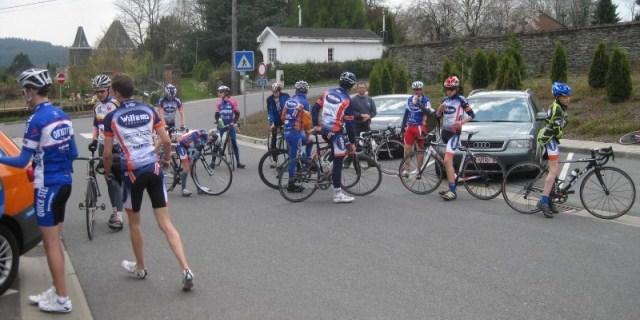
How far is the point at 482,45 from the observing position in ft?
109

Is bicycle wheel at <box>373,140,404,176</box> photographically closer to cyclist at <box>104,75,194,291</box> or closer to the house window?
cyclist at <box>104,75,194,291</box>

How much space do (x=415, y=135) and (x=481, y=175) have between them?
2008mm

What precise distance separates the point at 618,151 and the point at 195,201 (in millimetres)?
9829

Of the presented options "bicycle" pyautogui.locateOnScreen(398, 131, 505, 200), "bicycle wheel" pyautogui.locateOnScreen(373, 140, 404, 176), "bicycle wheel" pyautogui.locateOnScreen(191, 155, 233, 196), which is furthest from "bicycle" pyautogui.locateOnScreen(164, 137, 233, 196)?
"bicycle wheel" pyautogui.locateOnScreen(373, 140, 404, 176)

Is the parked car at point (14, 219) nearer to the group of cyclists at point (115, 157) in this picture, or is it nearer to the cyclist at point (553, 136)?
the group of cyclists at point (115, 157)

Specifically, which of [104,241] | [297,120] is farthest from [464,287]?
[297,120]

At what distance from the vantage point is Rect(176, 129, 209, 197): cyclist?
10.5 m

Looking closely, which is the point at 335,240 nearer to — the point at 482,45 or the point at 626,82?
the point at 626,82

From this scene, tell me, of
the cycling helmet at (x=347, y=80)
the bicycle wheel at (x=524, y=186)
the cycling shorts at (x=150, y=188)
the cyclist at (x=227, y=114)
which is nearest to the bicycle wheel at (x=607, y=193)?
the bicycle wheel at (x=524, y=186)

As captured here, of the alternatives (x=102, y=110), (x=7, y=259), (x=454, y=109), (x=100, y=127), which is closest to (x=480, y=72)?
(x=454, y=109)

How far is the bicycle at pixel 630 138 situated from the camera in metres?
15.8

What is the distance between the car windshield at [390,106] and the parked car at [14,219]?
11373mm

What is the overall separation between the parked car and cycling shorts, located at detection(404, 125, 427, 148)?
7.05m

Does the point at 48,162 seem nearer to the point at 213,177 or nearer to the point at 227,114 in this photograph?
the point at 213,177
